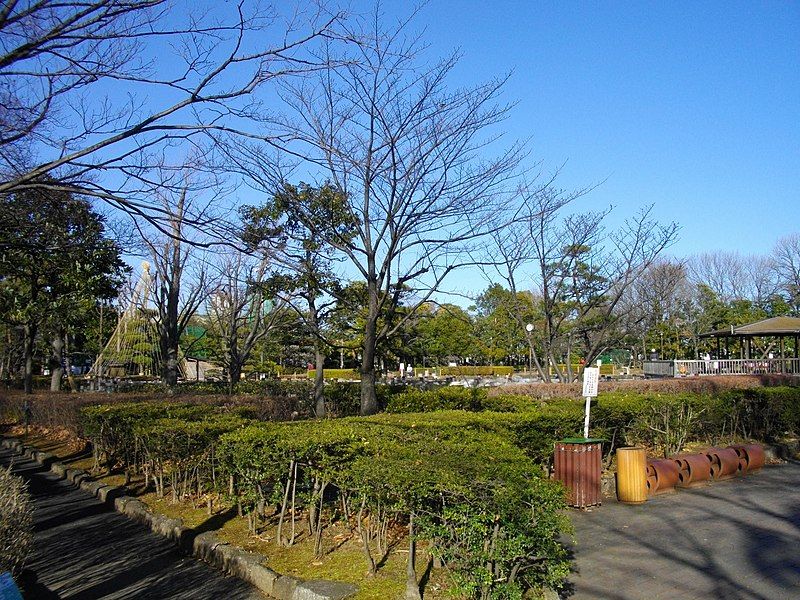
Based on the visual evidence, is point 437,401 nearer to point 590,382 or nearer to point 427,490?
point 590,382

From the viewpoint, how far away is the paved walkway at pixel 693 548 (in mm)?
5328

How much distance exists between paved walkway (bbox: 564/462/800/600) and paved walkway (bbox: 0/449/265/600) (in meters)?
2.92

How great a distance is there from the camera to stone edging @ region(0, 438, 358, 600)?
195 inches

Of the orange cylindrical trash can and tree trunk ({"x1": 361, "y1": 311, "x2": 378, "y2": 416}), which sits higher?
tree trunk ({"x1": 361, "y1": 311, "x2": 378, "y2": 416})

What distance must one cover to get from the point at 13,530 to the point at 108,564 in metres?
2.31

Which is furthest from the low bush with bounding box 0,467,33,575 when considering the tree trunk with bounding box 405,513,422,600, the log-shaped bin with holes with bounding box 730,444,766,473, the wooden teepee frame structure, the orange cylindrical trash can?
the wooden teepee frame structure

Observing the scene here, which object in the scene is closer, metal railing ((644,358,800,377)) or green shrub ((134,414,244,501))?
green shrub ((134,414,244,501))

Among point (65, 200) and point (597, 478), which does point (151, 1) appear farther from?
point (597, 478)

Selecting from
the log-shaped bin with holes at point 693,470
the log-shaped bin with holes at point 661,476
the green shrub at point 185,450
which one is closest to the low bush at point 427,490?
the green shrub at point 185,450

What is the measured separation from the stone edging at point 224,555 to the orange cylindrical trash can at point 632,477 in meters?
4.79

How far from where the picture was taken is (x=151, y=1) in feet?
16.3

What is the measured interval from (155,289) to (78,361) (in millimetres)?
38220

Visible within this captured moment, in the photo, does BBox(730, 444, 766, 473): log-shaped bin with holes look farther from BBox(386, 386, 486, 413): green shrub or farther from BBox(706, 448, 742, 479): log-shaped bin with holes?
BBox(386, 386, 486, 413): green shrub

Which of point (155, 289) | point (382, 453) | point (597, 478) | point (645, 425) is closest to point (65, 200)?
point (382, 453)
